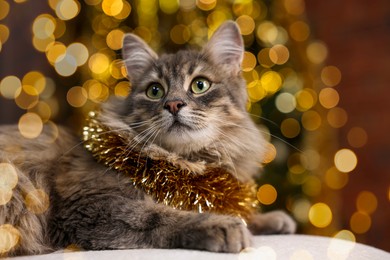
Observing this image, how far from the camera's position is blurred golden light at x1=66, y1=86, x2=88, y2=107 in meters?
2.21

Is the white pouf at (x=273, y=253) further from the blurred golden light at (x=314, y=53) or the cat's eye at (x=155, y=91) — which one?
the blurred golden light at (x=314, y=53)

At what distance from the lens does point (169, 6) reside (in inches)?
82.0

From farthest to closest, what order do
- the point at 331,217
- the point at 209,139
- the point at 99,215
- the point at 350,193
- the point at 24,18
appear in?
the point at 350,193 < the point at 24,18 < the point at 331,217 < the point at 209,139 < the point at 99,215

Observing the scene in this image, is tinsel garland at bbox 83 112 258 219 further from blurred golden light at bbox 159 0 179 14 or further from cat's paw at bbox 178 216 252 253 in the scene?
blurred golden light at bbox 159 0 179 14

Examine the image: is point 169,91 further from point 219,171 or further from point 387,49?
point 387,49

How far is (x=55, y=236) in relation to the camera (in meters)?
1.28

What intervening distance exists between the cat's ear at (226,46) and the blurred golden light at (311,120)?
1.83ft

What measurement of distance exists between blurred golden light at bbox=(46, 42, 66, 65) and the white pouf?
1.37 metres

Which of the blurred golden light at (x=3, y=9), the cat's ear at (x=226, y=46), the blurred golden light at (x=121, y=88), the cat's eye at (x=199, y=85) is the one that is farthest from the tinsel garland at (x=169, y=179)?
the blurred golden light at (x=3, y=9)

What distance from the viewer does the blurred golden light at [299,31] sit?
2.04m

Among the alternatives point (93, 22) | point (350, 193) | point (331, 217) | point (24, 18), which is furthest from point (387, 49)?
point (24, 18)

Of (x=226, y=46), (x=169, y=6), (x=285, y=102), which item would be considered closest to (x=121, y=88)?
(x=169, y=6)

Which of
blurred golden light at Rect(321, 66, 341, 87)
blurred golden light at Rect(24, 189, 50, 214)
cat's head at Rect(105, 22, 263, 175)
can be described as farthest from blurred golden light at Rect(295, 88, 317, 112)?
blurred golden light at Rect(24, 189, 50, 214)

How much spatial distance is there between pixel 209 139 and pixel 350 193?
69.7 inches
